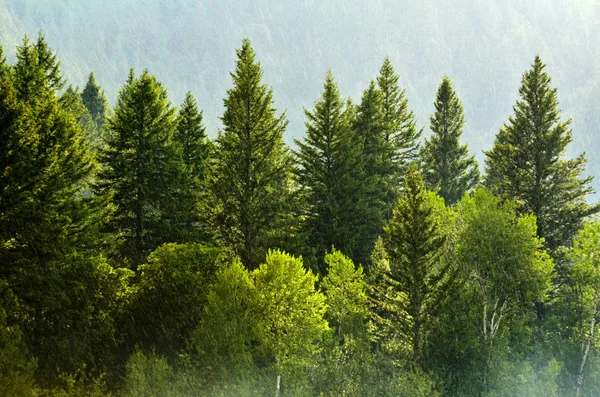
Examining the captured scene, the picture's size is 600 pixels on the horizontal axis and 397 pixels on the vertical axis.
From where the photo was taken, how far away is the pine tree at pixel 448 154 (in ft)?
148

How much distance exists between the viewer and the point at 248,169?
1155 inches

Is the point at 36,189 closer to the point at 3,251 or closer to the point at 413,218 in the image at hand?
the point at 3,251

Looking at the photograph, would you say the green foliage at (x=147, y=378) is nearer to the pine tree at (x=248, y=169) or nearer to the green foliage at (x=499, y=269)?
the pine tree at (x=248, y=169)

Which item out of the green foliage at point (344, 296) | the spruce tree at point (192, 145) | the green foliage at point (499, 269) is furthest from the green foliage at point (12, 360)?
the green foliage at point (499, 269)

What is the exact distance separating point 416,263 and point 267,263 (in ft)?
24.8

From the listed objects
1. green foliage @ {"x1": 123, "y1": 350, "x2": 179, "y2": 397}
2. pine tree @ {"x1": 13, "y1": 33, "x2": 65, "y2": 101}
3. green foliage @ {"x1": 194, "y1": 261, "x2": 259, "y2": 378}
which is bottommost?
green foliage @ {"x1": 123, "y1": 350, "x2": 179, "y2": 397}

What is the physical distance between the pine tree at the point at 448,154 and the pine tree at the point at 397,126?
141 inches

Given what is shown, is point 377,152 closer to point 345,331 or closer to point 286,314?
point 345,331

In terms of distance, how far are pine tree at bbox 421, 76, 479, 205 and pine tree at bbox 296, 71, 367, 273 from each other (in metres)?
12.5

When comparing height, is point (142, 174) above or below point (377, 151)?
below

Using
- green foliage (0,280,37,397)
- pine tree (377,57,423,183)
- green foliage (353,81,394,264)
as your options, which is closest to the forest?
green foliage (0,280,37,397)

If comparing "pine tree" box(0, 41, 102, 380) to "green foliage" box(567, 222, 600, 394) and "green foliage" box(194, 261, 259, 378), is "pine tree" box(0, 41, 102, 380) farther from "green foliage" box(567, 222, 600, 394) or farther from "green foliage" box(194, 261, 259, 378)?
"green foliage" box(567, 222, 600, 394)

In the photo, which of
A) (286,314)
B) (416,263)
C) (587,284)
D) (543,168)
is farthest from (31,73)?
(587,284)

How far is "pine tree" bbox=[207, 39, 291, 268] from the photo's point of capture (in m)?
28.5
